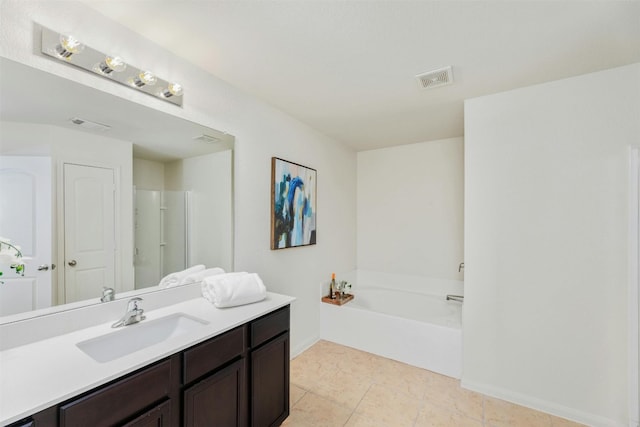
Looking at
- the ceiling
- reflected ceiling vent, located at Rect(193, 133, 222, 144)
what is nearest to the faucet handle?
reflected ceiling vent, located at Rect(193, 133, 222, 144)

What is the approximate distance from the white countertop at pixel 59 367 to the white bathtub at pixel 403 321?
1.79m

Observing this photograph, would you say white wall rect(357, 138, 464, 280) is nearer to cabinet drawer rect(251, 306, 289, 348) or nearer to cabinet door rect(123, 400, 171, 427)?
cabinet drawer rect(251, 306, 289, 348)

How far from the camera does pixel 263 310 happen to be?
163 cm

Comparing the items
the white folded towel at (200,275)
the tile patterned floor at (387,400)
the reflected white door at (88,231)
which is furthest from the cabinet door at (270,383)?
the reflected white door at (88,231)

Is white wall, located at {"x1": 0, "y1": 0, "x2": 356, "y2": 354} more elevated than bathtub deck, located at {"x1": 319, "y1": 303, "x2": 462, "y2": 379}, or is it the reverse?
white wall, located at {"x1": 0, "y1": 0, "x2": 356, "y2": 354}

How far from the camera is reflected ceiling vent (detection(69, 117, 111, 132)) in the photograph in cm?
132

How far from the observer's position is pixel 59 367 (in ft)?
3.29

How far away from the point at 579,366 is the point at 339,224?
2426 mm

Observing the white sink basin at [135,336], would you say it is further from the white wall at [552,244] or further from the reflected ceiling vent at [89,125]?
the white wall at [552,244]

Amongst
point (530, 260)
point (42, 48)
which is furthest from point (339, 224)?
point (42, 48)

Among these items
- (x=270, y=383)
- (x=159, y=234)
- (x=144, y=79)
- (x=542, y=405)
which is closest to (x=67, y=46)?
(x=144, y=79)

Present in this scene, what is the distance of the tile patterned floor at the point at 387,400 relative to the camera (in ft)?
6.27

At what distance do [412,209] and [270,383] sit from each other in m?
2.69

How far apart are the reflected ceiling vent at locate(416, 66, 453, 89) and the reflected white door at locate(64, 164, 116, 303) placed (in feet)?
6.63
